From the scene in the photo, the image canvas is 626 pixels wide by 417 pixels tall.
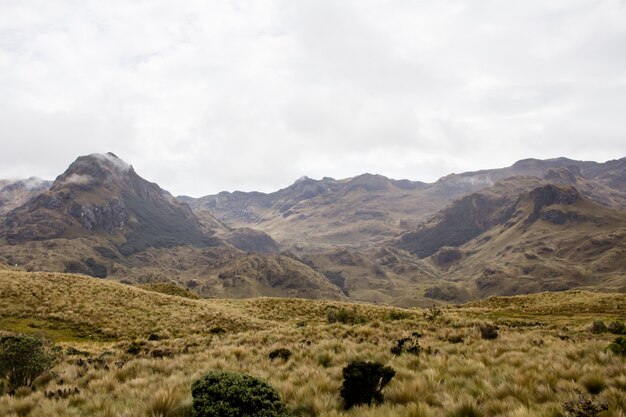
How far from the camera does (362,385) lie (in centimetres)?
945

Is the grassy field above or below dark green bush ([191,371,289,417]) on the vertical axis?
below

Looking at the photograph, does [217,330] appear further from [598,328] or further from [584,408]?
[584,408]

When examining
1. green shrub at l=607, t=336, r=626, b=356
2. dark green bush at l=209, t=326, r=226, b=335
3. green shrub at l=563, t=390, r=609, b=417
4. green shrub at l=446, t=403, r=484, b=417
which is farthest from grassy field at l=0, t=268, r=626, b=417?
dark green bush at l=209, t=326, r=226, b=335

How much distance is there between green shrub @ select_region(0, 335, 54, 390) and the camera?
492 inches

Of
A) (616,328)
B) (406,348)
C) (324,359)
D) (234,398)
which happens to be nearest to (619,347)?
(406,348)

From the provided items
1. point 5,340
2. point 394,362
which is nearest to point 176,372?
point 5,340

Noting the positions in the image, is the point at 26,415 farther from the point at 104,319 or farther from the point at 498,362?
the point at 104,319

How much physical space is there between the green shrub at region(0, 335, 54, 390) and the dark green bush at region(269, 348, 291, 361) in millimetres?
7449

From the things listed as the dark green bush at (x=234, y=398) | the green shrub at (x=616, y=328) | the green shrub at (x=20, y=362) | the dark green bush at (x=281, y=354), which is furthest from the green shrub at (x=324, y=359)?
the green shrub at (x=616, y=328)

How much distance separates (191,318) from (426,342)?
81.2 feet

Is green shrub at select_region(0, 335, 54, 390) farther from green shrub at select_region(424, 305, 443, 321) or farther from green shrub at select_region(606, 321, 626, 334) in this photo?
green shrub at select_region(606, 321, 626, 334)

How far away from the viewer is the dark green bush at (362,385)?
30.4 feet

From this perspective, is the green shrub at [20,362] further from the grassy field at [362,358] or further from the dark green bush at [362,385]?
the dark green bush at [362,385]

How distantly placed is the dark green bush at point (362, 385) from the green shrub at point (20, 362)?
9823 mm
